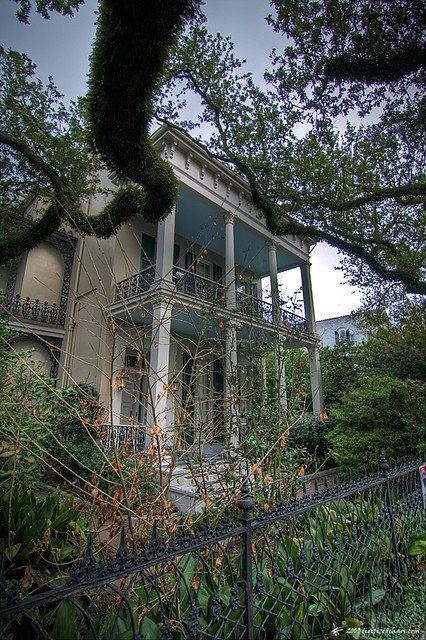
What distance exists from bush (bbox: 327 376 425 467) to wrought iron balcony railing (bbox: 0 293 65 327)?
9.35 meters

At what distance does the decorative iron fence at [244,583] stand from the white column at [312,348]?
824cm

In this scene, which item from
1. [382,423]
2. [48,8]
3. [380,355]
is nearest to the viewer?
[48,8]

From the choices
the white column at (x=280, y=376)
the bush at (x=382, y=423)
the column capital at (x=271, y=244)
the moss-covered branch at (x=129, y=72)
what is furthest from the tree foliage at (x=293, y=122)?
the bush at (x=382, y=423)

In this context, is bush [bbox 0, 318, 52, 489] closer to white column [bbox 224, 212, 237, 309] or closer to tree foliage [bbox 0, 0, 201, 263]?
tree foliage [bbox 0, 0, 201, 263]

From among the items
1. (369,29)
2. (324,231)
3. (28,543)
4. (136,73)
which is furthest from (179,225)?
(28,543)

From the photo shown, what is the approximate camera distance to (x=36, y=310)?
1091 cm

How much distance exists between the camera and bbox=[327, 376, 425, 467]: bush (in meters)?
6.53

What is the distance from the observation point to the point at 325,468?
944 cm

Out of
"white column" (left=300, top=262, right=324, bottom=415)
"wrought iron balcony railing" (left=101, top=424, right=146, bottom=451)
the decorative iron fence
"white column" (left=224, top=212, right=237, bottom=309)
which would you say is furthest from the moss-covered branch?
"white column" (left=300, top=262, right=324, bottom=415)

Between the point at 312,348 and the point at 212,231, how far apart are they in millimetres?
5596

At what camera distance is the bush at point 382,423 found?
257 inches

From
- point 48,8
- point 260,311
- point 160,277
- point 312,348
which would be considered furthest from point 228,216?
point 48,8

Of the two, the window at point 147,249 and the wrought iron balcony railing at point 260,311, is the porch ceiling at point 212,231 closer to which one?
the window at point 147,249

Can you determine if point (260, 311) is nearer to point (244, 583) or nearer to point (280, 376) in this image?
point (280, 376)
